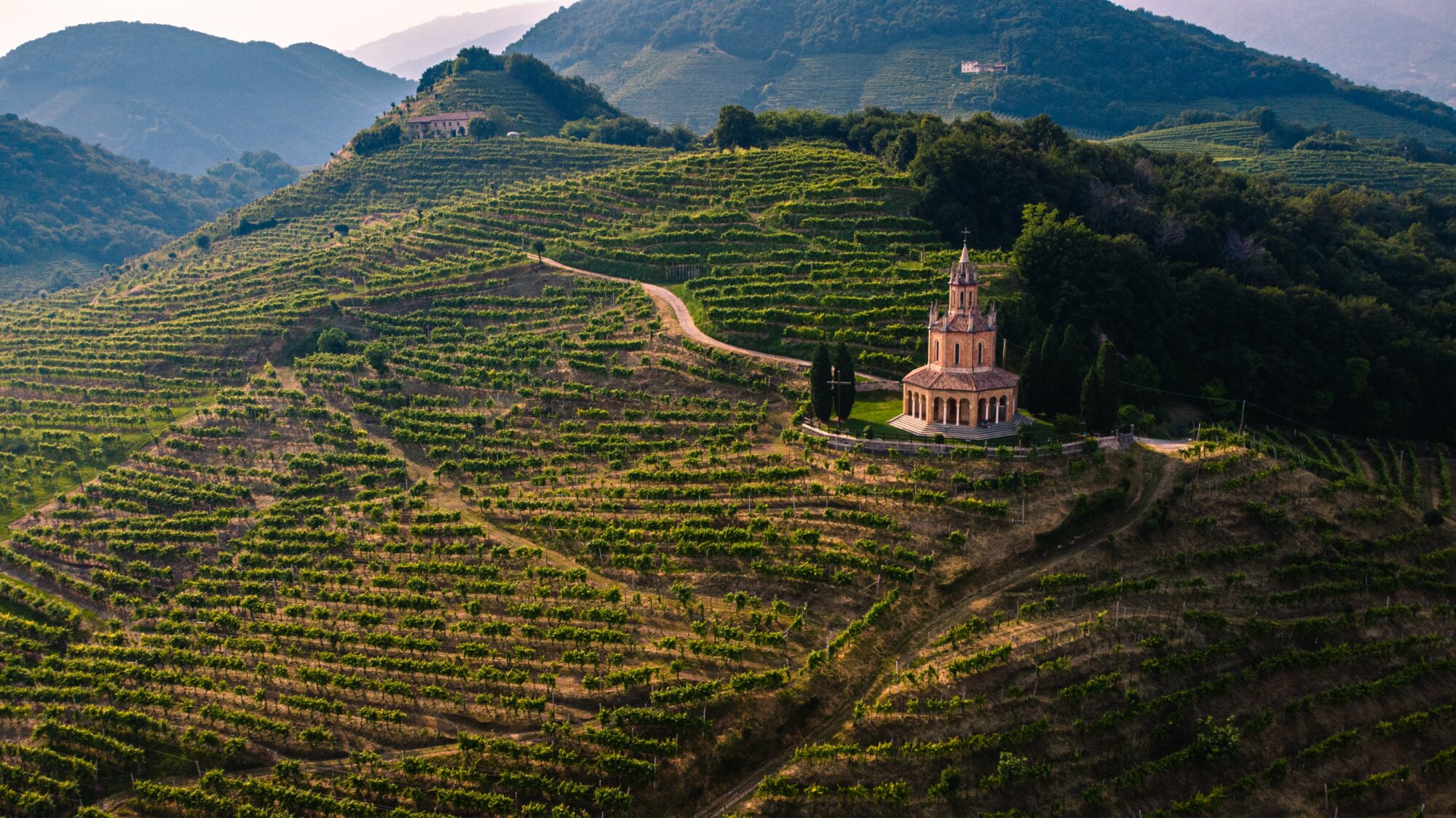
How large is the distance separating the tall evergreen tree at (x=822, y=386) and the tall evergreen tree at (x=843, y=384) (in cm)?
44

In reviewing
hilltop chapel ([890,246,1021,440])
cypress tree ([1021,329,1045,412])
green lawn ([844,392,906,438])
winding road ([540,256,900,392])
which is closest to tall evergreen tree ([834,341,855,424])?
green lawn ([844,392,906,438])

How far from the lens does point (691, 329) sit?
244 feet

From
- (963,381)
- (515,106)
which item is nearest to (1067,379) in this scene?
(963,381)

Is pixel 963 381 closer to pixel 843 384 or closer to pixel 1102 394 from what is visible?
pixel 843 384

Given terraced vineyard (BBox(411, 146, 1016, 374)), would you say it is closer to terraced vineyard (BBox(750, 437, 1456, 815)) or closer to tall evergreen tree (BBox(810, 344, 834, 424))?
tall evergreen tree (BBox(810, 344, 834, 424))

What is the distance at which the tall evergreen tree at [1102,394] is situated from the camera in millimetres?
56625

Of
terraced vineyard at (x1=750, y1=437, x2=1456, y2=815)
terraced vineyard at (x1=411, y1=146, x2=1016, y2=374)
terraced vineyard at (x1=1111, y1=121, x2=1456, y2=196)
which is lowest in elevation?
terraced vineyard at (x1=750, y1=437, x2=1456, y2=815)

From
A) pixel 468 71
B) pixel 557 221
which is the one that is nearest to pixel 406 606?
pixel 557 221

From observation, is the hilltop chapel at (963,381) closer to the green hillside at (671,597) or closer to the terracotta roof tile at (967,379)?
the terracotta roof tile at (967,379)

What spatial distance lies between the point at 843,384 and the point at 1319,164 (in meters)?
112

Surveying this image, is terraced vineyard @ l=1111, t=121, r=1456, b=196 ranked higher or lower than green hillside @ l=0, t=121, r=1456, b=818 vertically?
higher

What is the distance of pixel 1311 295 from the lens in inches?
3007

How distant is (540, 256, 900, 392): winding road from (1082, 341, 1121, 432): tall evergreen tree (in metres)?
11.8

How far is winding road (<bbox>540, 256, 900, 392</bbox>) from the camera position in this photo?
2554 inches
